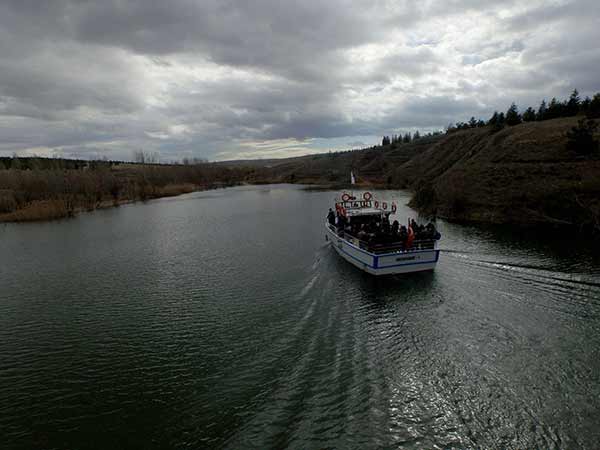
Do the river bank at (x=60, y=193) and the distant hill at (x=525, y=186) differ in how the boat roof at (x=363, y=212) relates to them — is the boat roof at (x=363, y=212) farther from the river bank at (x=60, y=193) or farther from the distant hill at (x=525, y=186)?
the river bank at (x=60, y=193)

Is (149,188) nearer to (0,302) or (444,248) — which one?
(0,302)

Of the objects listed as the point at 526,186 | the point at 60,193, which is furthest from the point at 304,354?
the point at 60,193

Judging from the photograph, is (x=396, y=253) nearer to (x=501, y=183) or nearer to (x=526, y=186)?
(x=526, y=186)

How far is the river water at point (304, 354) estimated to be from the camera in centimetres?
935

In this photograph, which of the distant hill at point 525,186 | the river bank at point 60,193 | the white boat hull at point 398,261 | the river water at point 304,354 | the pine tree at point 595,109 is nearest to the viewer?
the river water at point 304,354

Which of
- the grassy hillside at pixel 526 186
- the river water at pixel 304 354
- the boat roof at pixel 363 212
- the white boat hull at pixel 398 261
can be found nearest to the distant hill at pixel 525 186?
the grassy hillside at pixel 526 186

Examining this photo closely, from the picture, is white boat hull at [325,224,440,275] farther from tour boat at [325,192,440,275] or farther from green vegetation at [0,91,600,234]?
green vegetation at [0,91,600,234]

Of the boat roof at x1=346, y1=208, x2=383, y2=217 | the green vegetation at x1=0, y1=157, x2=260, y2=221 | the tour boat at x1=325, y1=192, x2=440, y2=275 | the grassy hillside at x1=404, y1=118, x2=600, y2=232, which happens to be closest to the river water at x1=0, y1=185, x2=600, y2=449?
the tour boat at x1=325, y1=192, x2=440, y2=275

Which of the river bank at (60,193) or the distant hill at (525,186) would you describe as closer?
the distant hill at (525,186)

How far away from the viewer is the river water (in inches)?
368

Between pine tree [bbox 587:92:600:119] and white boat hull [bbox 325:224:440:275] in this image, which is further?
pine tree [bbox 587:92:600:119]

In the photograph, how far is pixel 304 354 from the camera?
13.0 metres

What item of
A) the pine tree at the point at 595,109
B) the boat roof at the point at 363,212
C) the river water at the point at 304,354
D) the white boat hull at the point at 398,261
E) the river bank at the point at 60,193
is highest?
the pine tree at the point at 595,109

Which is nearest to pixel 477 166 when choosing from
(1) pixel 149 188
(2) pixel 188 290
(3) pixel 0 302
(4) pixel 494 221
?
(4) pixel 494 221
